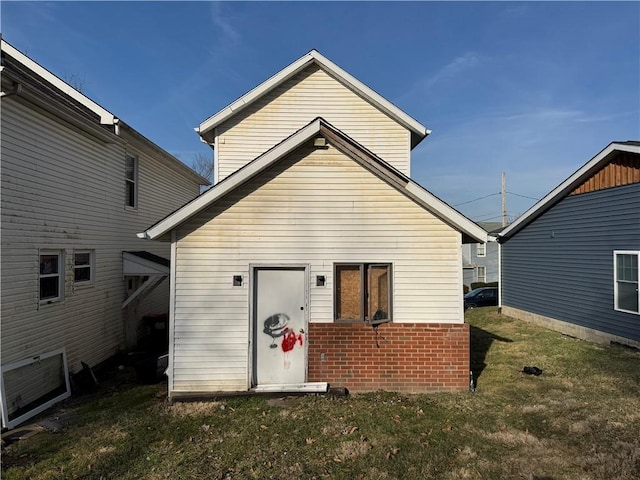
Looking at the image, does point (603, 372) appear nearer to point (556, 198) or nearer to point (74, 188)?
point (556, 198)

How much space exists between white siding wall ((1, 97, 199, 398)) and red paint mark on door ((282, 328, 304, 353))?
4.73m

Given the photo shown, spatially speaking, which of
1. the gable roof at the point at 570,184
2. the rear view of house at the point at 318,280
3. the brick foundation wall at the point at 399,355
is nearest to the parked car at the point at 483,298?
the gable roof at the point at 570,184

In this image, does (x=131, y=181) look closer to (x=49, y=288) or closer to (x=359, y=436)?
(x=49, y=288)

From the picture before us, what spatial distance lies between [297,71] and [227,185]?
5.16m

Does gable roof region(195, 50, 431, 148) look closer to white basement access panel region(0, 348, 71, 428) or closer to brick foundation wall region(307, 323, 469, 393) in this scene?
brick foundation wall region(307, 323, 469, 393)

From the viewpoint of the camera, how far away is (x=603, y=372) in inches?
325

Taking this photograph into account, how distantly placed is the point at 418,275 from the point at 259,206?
3.28m

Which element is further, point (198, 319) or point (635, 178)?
point (635, 178)

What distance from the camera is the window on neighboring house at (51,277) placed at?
7.60 m

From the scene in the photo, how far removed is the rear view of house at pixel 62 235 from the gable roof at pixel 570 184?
12.4 meters

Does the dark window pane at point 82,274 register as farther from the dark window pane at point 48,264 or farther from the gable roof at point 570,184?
the gable roof at point 570,184

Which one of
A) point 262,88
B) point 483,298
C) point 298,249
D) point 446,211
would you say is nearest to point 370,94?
point 262,88

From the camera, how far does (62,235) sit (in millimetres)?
8086

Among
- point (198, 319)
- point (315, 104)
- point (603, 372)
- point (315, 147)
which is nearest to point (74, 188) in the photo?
point (198, 319)
